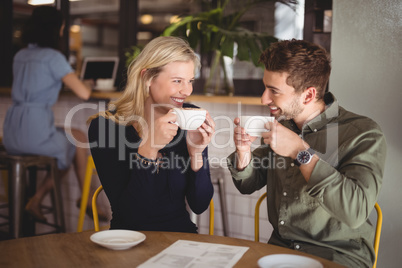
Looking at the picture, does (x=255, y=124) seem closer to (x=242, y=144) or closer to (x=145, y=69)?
(x=242, y=144)

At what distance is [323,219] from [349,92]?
0.74m

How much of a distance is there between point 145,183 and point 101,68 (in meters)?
2.29

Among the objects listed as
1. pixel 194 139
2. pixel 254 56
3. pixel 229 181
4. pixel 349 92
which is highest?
pixel 254 56

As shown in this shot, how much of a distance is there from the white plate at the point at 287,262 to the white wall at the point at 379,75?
109 centimetres

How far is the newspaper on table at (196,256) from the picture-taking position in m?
1.18

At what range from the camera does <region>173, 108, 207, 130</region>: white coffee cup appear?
1633 mm

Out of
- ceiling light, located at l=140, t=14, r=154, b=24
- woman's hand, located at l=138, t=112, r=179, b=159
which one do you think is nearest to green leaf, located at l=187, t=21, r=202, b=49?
woman's hand, located at l=138, t=112, r=179, b=159

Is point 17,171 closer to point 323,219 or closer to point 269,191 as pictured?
point 269,191

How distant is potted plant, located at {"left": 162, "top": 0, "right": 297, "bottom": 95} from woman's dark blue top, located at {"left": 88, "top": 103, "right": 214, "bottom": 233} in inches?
41.3

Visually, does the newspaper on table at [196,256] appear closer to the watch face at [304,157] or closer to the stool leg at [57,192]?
the watch face at [304,157]

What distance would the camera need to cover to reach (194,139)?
1.86m

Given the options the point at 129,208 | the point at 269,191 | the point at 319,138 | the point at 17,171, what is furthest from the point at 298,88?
the point at 17,171

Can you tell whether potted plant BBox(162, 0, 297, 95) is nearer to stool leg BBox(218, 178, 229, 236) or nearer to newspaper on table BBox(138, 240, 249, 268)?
stool leg BBox(218, 178, 229, 236)

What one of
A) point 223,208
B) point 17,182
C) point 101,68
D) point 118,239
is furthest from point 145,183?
point 101,68
